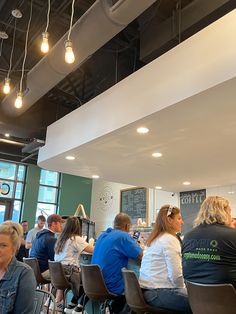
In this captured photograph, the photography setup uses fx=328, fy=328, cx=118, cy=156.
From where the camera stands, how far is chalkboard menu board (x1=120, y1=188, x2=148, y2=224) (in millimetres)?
9577

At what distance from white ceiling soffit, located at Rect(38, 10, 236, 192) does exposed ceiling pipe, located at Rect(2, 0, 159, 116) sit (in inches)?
20.4

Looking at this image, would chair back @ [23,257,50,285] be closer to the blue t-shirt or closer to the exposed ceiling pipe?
the blue t-shirt

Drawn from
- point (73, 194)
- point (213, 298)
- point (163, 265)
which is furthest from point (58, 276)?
point (73, 194)

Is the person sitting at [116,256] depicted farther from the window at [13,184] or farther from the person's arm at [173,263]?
the window at [13,184]

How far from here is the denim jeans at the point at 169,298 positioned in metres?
2.22

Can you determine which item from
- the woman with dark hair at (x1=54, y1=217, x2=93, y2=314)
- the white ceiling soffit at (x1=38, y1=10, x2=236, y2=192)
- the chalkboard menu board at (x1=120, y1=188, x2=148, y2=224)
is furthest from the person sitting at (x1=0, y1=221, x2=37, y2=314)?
the chalkboard menu board at (x1=120, y1=188, x2=148, y2=224)

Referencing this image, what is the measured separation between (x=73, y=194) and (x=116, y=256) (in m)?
8.71

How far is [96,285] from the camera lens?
109 inches

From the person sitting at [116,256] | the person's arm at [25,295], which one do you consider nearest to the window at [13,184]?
the person sitting at [116,256]

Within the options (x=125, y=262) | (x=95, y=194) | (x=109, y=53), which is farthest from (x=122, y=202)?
(x=125, y=262)

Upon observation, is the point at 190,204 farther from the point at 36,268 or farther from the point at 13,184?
the point at 13,184

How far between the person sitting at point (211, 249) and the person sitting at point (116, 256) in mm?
829

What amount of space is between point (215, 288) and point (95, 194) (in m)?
10.2

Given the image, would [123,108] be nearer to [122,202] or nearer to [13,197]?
[122,202]
